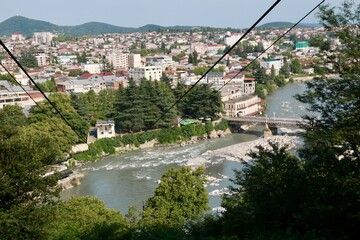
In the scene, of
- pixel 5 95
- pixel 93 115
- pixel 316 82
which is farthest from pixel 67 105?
pixel 316 82

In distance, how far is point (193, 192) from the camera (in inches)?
181

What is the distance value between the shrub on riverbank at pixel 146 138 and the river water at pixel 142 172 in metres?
0.30

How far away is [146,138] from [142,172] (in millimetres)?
2496

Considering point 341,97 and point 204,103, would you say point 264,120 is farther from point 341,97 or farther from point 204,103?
point 341,97

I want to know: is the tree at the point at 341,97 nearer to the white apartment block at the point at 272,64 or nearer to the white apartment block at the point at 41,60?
the white apartment block at the point at 272,64

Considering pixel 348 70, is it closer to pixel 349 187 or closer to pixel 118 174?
pixel 349 187

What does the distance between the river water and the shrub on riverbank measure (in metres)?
0.30

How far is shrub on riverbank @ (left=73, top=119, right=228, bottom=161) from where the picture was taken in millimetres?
9945

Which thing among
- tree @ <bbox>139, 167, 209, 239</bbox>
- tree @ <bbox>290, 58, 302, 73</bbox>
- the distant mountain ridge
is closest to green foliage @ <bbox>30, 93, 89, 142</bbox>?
tree @ <bbox>139, 167, 209, 239</bbox>

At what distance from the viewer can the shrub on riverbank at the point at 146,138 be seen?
32.6 feet

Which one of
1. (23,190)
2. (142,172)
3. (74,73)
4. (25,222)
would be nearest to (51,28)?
(74,73)

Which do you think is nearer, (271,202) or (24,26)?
(271,202)

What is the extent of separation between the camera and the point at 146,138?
1091 centimetres

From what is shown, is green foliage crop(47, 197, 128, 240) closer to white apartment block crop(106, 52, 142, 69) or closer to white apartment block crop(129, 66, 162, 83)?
white apartment block crop(129, 66, 162, 83)
